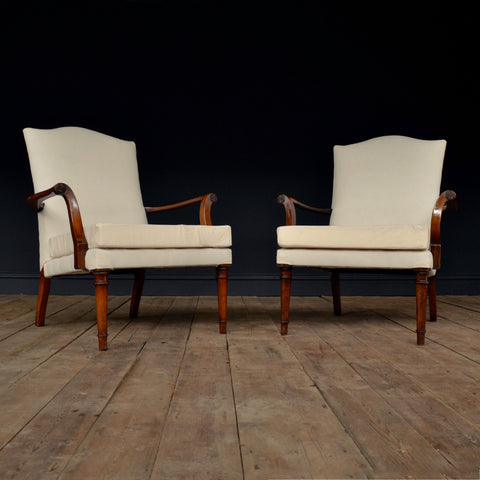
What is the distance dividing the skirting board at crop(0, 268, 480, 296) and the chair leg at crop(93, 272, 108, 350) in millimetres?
1838

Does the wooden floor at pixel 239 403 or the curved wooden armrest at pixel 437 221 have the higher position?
the curved wooden armrest at pixel 437 221

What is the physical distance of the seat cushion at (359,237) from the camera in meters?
1.99

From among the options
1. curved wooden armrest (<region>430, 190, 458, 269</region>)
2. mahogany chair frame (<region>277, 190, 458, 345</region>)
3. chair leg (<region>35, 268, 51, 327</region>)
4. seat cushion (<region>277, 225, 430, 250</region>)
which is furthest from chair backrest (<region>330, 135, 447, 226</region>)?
chair leg (<region>35, 268, 51, 327</region>)

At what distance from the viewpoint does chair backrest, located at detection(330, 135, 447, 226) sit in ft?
8.36

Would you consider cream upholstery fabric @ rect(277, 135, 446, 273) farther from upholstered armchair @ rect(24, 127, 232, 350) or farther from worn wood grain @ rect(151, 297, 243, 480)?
worn wood grain @ rect(151, 297, 243, 480)

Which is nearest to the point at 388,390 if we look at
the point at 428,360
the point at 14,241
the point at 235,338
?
the point at 428,360

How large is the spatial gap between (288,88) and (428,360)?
8.73ft

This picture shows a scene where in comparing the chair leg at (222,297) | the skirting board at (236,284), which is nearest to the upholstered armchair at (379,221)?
the chair leg at (222,297)

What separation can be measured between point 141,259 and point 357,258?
34.5 inches

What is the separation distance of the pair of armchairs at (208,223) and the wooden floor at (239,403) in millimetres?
Answer: 217

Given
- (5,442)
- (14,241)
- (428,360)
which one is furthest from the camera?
(14,241)

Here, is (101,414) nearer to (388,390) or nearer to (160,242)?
(388,390)

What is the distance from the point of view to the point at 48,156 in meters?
2.39

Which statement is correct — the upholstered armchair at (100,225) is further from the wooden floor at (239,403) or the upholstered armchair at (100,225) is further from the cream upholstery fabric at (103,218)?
the wooden floor at (239,403)
